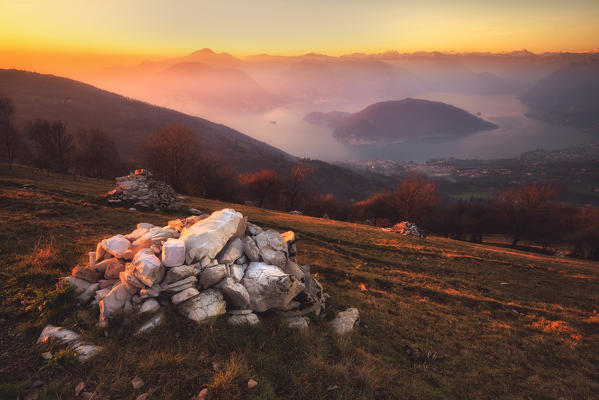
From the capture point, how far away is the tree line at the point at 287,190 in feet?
183

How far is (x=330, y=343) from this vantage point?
814 cm

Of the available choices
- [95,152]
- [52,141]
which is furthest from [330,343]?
[52,141]

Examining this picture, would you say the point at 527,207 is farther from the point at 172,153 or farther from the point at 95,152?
the point at 95,152

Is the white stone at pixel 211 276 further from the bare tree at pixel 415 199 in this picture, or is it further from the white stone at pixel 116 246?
the bare tree at pixel 415 199

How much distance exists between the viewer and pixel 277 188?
74.2 metres

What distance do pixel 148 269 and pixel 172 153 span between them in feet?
183

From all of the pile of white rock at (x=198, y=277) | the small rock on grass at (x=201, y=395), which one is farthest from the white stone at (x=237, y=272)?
the small rock on grass at (x=201, y=395)

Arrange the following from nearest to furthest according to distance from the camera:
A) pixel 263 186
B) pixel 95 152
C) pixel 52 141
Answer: pixel 52 141, pixel 95 152, pixel 263 186

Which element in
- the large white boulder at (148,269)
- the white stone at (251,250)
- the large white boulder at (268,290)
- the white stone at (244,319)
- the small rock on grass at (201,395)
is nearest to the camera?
the small rock on grass at (201,395)

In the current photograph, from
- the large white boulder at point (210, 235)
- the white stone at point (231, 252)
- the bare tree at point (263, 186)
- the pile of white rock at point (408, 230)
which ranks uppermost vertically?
the large white boulder at point (210, 235)

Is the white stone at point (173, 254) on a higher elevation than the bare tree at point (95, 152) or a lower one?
lower

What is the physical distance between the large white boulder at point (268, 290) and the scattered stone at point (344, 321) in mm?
2214

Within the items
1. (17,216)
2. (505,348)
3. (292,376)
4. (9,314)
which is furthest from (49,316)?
(505,348)

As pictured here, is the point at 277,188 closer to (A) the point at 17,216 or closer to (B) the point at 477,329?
(A) the point at 17,216
